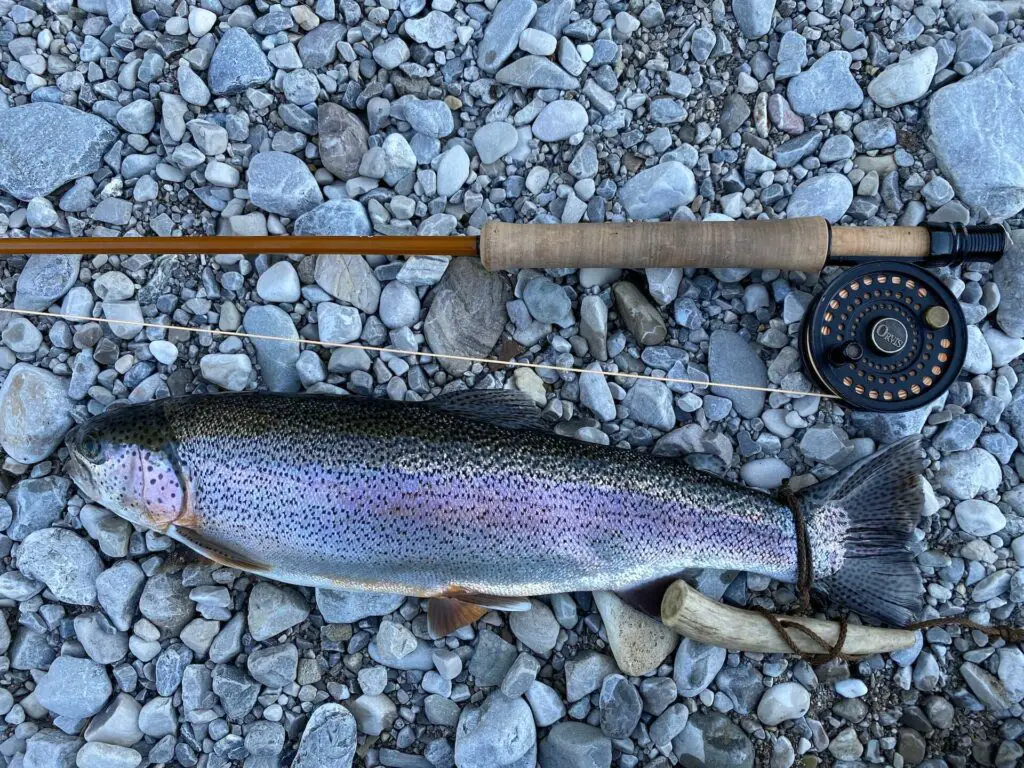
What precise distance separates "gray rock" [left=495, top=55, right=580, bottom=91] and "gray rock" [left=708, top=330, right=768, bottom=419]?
1119 mm

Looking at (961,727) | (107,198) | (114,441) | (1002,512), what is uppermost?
(107,198)

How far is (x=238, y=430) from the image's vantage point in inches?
89.3

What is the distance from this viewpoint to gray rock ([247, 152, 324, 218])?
8.49ft

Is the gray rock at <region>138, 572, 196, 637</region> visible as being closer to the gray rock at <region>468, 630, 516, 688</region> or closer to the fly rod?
the gray rock at <region>468, 630, 516, 688</region>

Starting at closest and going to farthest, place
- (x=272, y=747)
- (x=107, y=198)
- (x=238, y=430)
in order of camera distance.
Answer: (x=238, y=430) → (x=272, y=747) → (x=107, y=198)

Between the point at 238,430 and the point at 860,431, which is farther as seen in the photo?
the point at 860,431

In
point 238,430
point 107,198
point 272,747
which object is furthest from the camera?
point 107,198

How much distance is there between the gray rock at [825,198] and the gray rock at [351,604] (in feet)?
6.88

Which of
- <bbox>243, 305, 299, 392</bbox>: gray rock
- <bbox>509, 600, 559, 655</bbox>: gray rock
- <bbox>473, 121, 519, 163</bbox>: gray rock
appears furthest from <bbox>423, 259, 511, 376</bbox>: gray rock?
<bbox>509, 600, 559, 655</bbox>: gray rock

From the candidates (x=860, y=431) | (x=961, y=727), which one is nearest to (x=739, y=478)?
(x=860, y=431)

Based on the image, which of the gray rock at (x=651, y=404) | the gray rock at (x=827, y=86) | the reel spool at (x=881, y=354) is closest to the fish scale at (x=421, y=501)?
the gray rock at (x=651, y=404)

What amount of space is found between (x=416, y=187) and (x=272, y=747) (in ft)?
7.01

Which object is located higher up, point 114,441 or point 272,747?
point 114,441

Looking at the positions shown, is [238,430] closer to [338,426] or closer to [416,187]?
[338,426]
